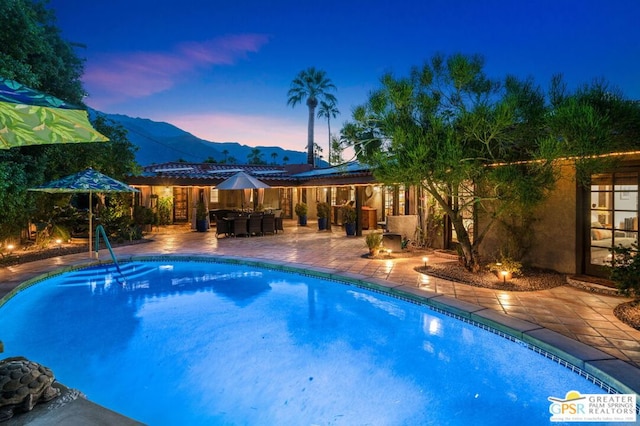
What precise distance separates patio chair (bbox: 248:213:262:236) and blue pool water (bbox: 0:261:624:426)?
715cm

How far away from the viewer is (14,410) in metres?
2.60

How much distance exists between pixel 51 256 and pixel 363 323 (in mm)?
9124

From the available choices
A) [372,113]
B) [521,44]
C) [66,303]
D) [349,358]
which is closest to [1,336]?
[66,303]

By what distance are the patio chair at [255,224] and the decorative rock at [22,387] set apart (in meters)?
11.8

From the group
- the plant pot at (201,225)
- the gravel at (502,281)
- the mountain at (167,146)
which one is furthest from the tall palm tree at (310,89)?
the mountain at (167,146)

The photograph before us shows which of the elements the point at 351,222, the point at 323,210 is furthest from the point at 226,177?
the point at 351,222

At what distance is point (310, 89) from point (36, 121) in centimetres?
3242

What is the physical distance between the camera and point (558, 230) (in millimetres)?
7418

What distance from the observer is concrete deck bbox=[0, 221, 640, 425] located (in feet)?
12.6

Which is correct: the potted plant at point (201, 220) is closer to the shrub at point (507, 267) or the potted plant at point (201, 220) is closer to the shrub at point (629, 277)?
the shrub at point (507, 267)

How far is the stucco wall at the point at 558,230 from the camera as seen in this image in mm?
7172
